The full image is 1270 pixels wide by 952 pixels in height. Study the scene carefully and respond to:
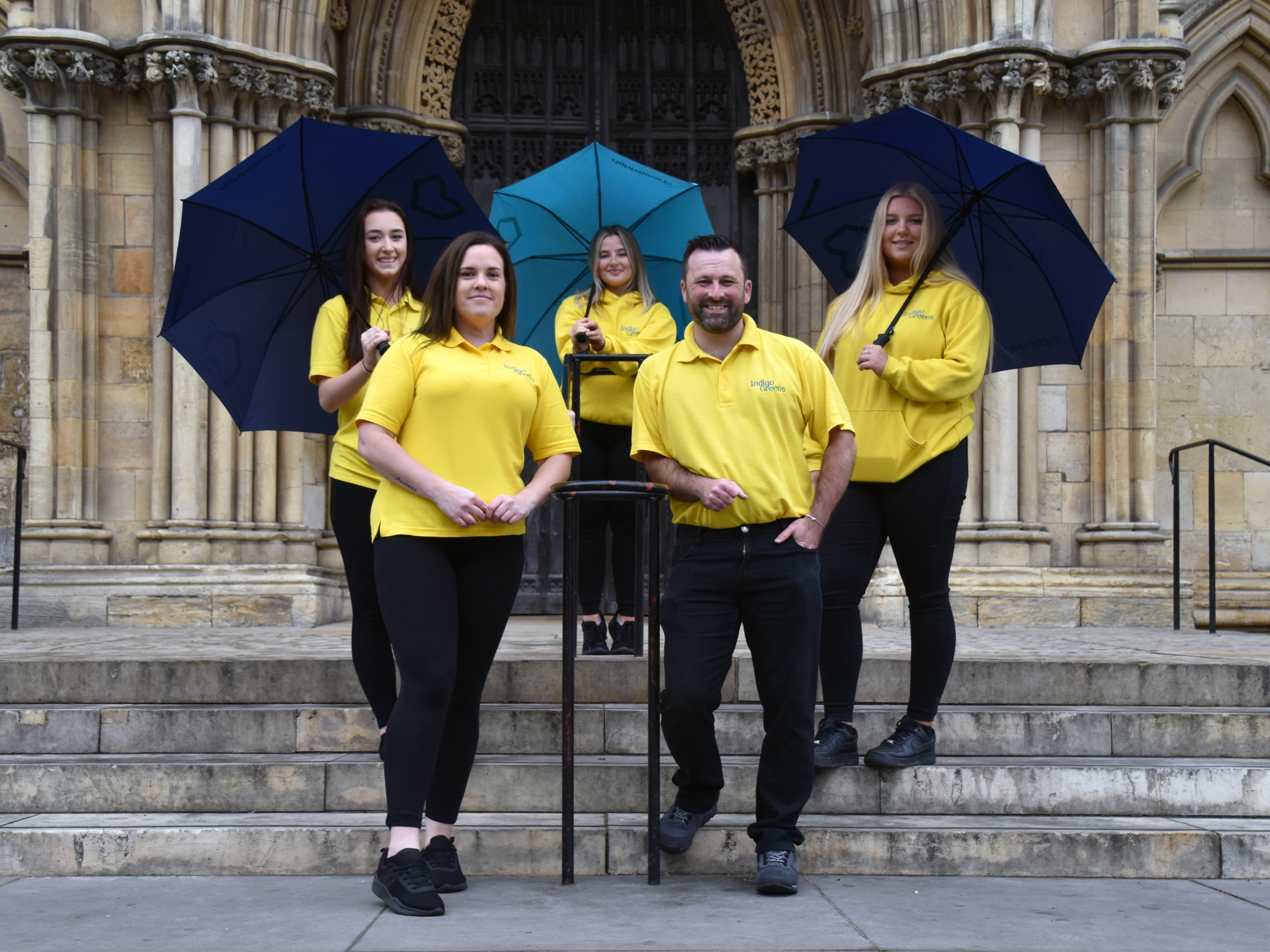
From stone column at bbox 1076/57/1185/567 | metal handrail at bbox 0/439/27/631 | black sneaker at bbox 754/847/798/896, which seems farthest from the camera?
stone column at bbox 1076/57/1185/567

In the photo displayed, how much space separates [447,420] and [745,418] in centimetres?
83

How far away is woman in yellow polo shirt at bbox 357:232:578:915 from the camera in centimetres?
358

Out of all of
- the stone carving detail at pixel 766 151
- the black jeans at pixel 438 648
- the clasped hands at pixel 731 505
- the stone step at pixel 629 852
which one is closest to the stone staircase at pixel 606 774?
the stone step at pixel 629 852

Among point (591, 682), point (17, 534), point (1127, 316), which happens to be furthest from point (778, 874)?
point (1127, 316)

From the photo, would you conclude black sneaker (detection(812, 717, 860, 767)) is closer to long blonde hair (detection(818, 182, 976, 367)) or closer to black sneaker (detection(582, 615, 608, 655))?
long blonde hair (detection(818, 182, 976, 367))

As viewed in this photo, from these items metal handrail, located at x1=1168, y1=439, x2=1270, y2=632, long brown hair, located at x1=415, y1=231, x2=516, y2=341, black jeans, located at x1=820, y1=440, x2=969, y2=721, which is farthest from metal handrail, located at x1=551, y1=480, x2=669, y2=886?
metal handrail, located at x1=1168, y1=439, x2=1270, y2=632

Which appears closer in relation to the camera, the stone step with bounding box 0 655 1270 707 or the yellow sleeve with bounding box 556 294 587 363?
the stone step with bounding box 0 655 1270 707

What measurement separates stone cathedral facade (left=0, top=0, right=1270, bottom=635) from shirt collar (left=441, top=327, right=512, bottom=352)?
16.0 feet

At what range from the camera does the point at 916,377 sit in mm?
4207

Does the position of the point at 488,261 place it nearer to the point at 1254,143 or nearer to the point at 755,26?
the point at 755,26

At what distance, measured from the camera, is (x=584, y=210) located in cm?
596

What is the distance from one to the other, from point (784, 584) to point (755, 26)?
23.4 feet

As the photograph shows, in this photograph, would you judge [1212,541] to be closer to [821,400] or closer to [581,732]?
[581,732]

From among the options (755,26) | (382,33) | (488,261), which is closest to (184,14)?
(382,33)
